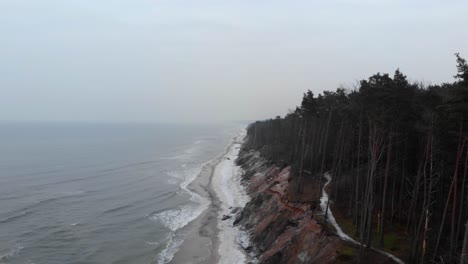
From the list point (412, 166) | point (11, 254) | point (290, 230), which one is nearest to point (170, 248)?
point (290, 230)

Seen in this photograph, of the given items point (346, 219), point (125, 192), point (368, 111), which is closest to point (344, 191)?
point (346, 219)

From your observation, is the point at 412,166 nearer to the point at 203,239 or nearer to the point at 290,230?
the point at 290,230

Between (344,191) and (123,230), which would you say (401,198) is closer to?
(344,191)

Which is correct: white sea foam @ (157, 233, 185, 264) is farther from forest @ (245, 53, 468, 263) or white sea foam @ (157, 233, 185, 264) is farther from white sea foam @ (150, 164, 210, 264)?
forest @ (245, 53, 468, 263)

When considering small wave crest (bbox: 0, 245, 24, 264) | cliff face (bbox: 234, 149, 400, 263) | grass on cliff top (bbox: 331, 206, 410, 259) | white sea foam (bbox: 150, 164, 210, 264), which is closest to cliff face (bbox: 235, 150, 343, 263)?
cliff face (bbox: 234, 149, 400, 263)

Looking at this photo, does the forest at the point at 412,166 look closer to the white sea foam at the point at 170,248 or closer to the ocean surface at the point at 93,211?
the white sea foam at the point at 170,248

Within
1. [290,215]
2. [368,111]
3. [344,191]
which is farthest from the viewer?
[344,191]
